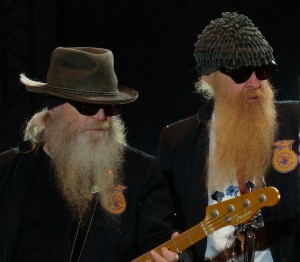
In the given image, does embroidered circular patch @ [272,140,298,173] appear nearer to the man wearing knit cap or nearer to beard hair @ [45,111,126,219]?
the man wearing knit cap

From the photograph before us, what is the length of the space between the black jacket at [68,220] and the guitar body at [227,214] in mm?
131

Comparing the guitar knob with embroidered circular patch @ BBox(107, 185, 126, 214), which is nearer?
the guitar knob

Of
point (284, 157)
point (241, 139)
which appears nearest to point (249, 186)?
point (284, 157)

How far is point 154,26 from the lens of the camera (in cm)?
709

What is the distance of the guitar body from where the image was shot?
133 inches

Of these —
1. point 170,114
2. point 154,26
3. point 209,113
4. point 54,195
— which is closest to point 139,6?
point 154,26

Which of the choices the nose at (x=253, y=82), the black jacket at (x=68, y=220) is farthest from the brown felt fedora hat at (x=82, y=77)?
the nose at (x=253, y=82)

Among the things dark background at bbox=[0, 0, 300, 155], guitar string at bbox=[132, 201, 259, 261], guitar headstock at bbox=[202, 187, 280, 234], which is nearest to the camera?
guitar headstock at bbox=[202, 187, 280, 234]

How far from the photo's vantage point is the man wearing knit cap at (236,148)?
3814mm

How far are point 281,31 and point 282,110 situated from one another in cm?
240

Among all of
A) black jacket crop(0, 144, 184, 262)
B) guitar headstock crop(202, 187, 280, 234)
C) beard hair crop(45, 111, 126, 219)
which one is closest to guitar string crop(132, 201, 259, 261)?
guitar headstock crop(202, 187, 280, 234)

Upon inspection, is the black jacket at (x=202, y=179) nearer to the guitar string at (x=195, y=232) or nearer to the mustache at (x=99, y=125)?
the guitar string at (x=195, y=232)

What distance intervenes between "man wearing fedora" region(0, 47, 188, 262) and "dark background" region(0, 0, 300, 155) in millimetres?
2998

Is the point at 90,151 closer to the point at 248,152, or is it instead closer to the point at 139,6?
the point at 248,152
